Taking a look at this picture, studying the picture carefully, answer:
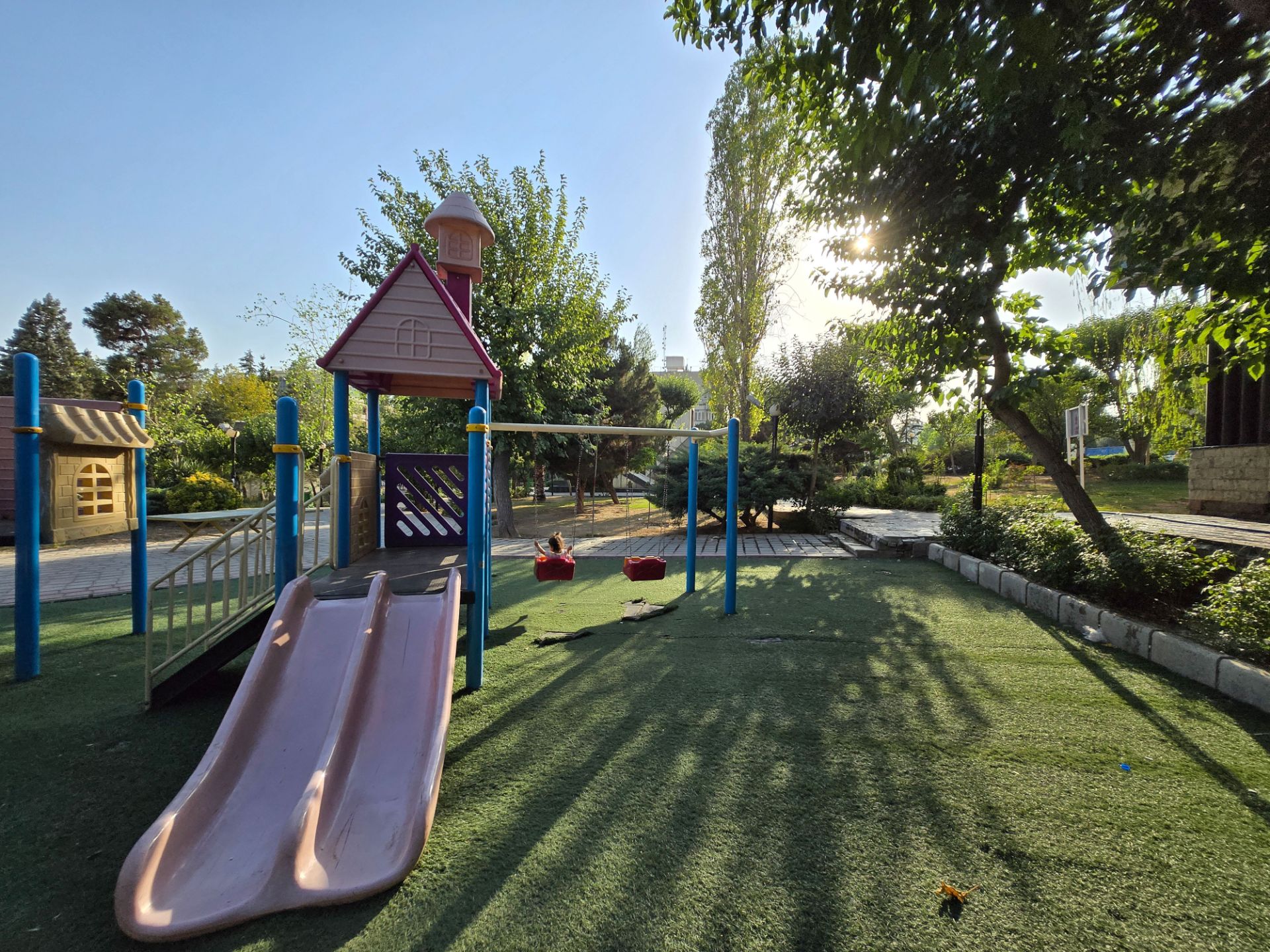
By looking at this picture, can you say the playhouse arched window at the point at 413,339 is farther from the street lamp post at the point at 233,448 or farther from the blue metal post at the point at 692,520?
the street lamp post at the point at 233,448

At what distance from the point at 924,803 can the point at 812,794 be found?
444mm

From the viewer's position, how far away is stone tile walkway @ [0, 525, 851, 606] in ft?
22.9

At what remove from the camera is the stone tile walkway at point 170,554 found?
22.9ft

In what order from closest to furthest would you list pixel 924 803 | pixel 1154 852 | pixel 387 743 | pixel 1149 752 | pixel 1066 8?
pixel 1154 852 → pixel 924 803 → pixel 387 743 → pixel 1149 752 → pixel 1066 8

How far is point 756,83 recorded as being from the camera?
5633 millimetres

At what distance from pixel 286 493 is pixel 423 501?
82.3 inches

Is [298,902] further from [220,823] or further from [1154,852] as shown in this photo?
[1154,852]

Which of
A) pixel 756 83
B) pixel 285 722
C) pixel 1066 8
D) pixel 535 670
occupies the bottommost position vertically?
pixel 535 670

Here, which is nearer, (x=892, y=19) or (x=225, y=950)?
(x=225, y=950)

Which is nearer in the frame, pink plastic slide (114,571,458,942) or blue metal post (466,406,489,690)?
pink plastic slide (114,571,458,942)

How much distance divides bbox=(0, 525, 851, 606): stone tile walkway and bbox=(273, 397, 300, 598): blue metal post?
214 inches

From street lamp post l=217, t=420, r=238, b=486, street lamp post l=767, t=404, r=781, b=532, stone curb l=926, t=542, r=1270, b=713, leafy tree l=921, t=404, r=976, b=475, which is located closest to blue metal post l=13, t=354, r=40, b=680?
stone curb l=926, t=542, r=1270, b=713

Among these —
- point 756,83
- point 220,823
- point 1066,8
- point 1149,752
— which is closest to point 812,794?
point 1149,752

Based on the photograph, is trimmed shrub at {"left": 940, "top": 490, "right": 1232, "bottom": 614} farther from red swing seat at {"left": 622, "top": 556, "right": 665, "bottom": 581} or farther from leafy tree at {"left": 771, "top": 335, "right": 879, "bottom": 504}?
leafy tree at {"left": 771, "top": 335, "right": 879, "bottom": 504}
